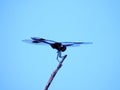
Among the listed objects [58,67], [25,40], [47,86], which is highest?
[25,40]

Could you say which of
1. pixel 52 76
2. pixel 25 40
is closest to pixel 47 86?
pixel 52 76

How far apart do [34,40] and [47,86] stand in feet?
7.44

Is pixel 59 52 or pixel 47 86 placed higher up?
pixel 59 52

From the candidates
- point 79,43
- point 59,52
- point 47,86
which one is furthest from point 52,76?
point 79,43

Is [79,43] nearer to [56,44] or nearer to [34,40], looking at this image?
[56,44]

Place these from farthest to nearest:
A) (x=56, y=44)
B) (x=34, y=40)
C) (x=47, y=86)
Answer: (x=34, y=40) → (x=56, y=44) → (x=47, y=86)

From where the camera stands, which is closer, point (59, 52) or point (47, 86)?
point (47, 86)

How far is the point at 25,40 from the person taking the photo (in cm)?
800

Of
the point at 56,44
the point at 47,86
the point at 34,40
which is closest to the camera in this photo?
the point at 47,86

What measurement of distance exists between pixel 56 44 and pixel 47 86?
5.46ft

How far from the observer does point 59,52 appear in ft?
23.3

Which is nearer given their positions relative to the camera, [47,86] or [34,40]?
[47,86]

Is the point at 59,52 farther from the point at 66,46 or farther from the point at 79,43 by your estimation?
the point at 79,43

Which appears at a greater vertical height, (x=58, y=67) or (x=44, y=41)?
(x=44, y=41)
